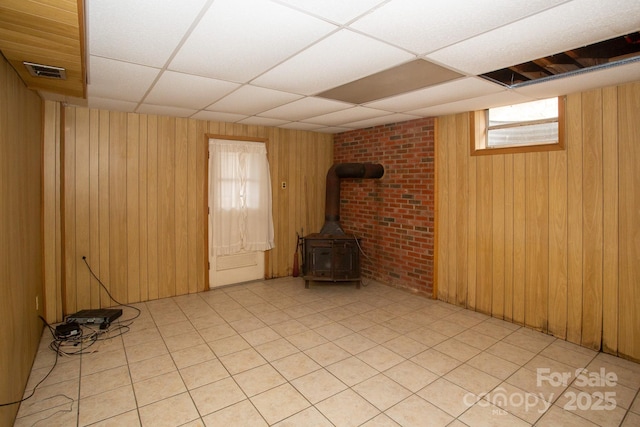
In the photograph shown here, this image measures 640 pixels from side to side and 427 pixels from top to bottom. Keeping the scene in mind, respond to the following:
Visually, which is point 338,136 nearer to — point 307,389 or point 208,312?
point 208,312

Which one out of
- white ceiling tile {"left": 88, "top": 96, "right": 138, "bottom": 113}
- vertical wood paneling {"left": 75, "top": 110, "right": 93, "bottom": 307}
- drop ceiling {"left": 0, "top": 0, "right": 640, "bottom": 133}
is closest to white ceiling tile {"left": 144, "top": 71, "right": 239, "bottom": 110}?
drop ceiling {"left": 0, "top": 0, "right": 640, "bottom": 133}

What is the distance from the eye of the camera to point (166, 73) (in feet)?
8.91

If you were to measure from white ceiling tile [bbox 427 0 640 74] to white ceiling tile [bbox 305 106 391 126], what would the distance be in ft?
5.37

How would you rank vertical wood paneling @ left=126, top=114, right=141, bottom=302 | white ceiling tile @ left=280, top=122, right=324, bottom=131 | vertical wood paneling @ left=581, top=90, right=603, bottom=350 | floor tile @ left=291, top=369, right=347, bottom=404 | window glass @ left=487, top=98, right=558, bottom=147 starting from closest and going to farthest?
floor tile @ left=291, top=369, right=347, bottom=404 < vertical wood paneling @ left=581, top=90, right=603, bottom=350 < window glass @ left=487, top=98, right=558, bottom=147 < vertical wood paneling @ left=126, top=114, right=141, bottom=302 < white ceiling tile @ left=280, top=122, right=324, bottom=131

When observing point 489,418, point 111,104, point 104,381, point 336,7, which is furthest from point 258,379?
point 111,104

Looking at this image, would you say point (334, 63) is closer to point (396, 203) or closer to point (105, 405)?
point (396, 203)

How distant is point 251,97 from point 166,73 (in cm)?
92

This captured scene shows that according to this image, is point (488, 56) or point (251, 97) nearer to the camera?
point (488, 56)

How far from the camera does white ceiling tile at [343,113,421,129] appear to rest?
4.41m

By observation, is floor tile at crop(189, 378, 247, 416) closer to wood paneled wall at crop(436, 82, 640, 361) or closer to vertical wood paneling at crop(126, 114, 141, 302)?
vertical wood paneling at crop(126, 114, 141, 302)

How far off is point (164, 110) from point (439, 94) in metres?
3.13

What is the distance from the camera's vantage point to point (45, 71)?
8.04 feet

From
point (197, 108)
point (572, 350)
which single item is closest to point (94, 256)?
point (197, 108)

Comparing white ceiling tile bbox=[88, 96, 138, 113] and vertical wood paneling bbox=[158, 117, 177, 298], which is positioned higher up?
white ceiling tile bbox=[88, 96, 138, 113]
